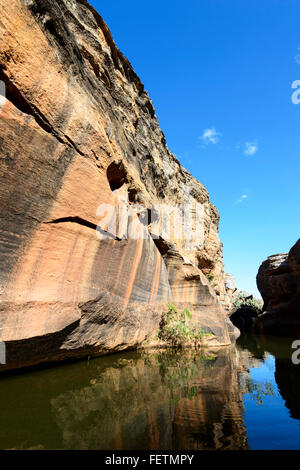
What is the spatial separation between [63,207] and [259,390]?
217 inches

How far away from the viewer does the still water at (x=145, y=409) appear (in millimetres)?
2767

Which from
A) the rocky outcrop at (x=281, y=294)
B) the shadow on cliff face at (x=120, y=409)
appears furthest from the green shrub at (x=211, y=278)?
the shadow on cliff face at (x=120, y=409)

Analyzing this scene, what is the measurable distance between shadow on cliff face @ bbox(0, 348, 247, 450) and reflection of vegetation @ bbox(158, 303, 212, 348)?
3.62m

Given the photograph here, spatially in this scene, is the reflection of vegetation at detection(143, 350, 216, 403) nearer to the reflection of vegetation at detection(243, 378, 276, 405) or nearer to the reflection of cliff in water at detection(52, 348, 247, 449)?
the reflection of cliff in water at detection(52, 348, 247, 449)

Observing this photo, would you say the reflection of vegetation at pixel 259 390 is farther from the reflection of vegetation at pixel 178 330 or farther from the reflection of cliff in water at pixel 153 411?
the reflection of vegetation at pixel 178 330

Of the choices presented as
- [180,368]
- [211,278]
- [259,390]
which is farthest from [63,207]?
[211,278]

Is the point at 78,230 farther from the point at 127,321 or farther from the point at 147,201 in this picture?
the point at 147,201

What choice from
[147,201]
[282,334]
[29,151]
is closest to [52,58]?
[29,151]

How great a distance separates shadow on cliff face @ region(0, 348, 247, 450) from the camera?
273 centimetres

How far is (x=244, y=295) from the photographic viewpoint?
46875 mm

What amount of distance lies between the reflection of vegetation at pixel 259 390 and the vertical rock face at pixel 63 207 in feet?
11.9

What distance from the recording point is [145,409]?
369 centimetres

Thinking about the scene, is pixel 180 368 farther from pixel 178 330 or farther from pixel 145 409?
pixel 178 330

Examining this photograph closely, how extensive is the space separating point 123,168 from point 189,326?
677 centimetres
